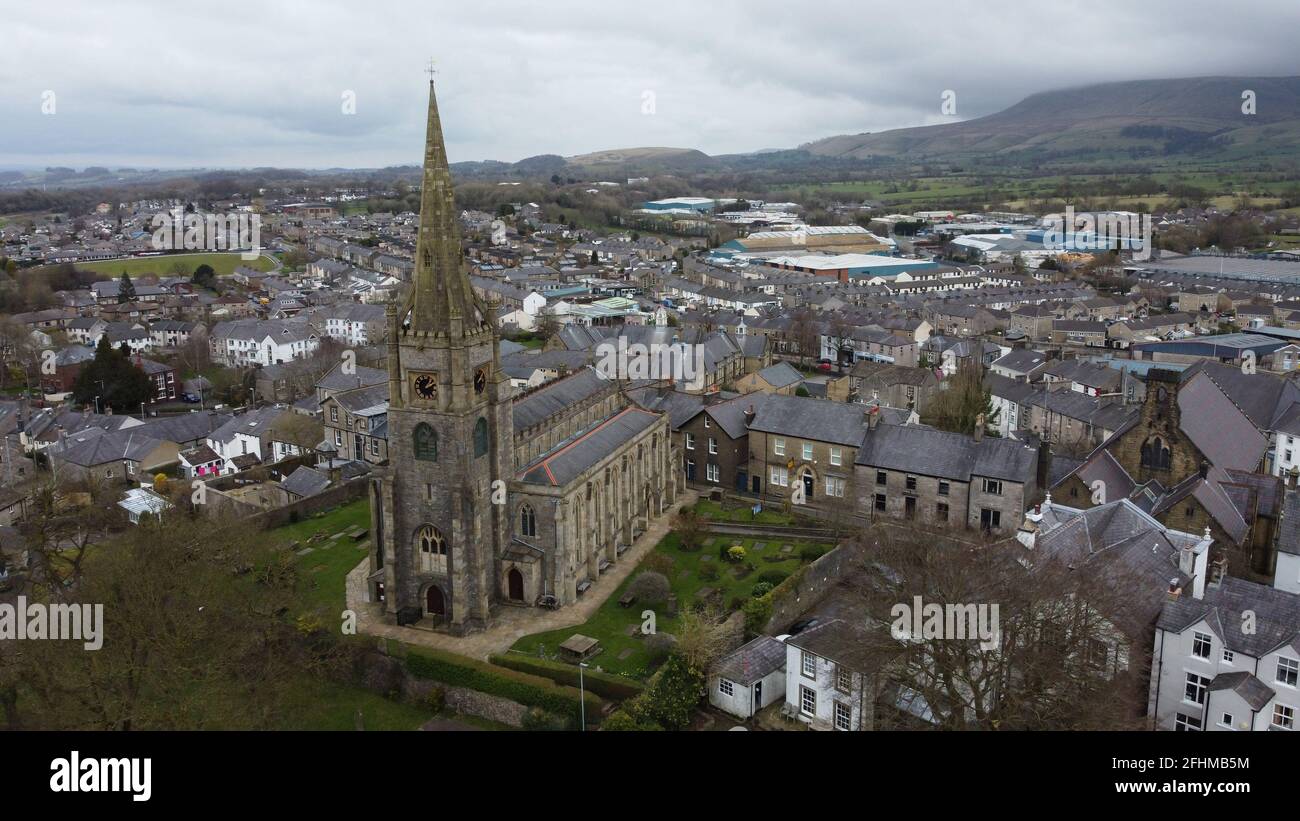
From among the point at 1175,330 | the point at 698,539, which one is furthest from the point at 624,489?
the point at 1175,330

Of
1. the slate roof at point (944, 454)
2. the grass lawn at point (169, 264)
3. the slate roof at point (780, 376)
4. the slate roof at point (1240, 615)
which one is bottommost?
the slate roof at point (1240, 615)

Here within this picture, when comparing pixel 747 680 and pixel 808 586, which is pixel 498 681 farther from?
pixel 808 586

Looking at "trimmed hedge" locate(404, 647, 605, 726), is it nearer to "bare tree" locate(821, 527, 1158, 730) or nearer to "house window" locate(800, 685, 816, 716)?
"house window" locate(800, 685, 816, 716)

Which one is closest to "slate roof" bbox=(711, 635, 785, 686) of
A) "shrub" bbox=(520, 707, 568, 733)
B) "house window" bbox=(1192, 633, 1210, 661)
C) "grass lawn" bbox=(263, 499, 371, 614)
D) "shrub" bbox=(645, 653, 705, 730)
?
"shrub" bbox=(645, 653, 705, 730)

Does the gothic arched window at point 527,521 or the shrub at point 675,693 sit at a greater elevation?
the gothic arched window at point 527,521

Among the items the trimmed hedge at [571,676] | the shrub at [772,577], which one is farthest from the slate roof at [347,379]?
the trimmed hedge at [571,676]

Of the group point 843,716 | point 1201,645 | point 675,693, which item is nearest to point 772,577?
point 675,693

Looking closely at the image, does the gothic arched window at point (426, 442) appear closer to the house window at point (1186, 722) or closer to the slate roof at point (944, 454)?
the slate roof at point (944, 454)
